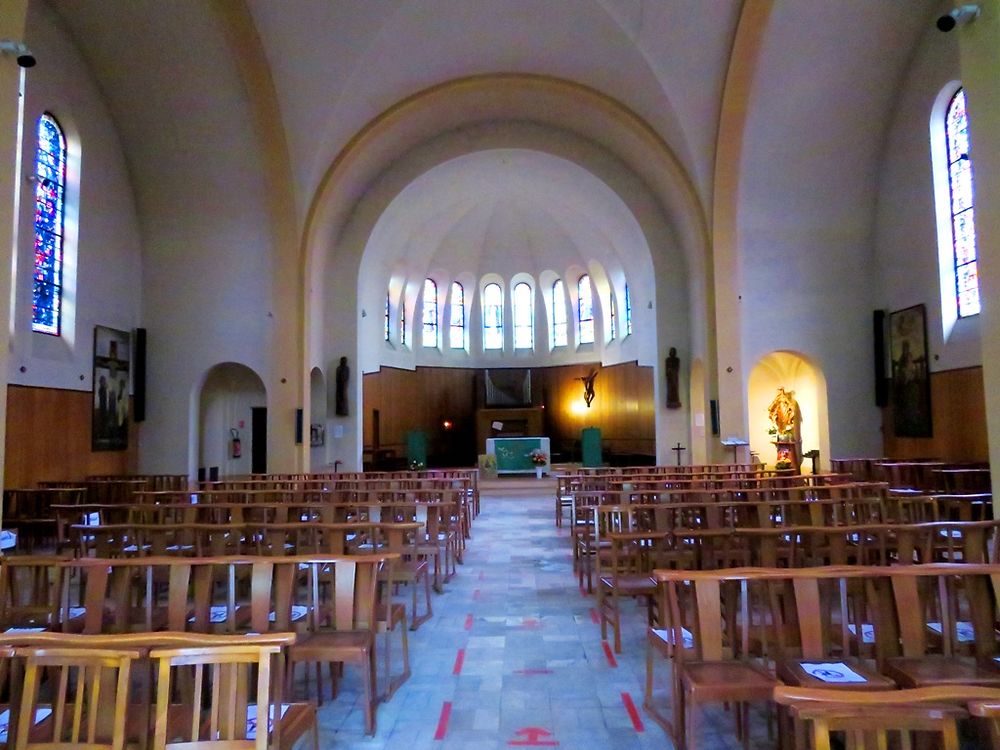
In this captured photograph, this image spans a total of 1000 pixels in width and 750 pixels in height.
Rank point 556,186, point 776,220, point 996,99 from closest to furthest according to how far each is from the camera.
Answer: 1. point 996,99
2. point 776,220
3. point 556,186

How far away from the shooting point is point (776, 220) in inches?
520

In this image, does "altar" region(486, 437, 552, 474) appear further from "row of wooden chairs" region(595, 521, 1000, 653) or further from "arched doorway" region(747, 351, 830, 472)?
"row of wooden chairs" region(595, 521, 1000, 653)

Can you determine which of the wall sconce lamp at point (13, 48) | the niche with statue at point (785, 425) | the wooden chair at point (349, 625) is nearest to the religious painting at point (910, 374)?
the niche with statue at point (785, 425)

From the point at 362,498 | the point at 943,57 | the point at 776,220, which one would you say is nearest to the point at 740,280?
the point at 776,220

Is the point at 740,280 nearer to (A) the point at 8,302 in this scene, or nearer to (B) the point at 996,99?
(B) the point at 996,99

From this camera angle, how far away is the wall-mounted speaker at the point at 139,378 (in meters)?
13.0

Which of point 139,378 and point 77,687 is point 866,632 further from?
point 139,378

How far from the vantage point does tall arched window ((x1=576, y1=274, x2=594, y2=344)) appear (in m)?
20.5

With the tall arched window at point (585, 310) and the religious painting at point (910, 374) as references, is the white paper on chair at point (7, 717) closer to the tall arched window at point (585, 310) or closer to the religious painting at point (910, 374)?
the religious painting at point (910, 374)

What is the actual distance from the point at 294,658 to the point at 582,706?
148cm

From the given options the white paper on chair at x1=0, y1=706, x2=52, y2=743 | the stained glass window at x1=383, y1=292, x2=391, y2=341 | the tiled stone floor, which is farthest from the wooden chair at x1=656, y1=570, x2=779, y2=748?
the stained glass window at x1=383, y1=292, x2=391, y2=341

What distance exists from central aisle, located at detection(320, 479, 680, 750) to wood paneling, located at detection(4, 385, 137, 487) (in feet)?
25.4

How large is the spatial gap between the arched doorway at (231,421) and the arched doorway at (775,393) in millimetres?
10876

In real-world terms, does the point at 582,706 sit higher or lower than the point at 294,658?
lower
